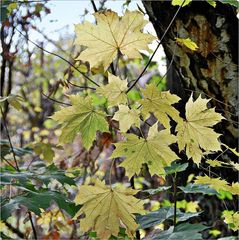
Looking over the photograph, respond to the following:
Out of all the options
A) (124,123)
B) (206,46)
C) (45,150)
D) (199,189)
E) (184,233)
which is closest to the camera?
(124,123)

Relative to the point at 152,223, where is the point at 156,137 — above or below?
above

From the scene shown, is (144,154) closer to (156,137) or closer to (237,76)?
(156,137)

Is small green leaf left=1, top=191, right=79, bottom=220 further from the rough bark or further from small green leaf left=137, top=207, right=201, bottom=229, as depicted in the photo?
the rough bark

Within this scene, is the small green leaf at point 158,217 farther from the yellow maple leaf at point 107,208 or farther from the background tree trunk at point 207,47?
the background tree trunk at point 207,47

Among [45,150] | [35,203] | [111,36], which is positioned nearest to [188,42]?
[111,36]

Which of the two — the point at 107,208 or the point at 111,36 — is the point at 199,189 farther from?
the point at 111,36

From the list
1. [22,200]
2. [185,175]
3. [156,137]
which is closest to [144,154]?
[156,137]
